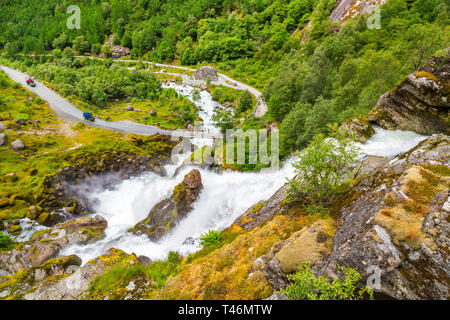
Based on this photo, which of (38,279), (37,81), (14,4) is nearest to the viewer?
(38,279)

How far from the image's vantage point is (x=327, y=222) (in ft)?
42.5

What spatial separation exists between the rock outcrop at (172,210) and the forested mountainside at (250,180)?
0.77 ft

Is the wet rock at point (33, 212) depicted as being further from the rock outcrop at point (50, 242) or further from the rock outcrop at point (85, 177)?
the rock outcrop at point (50, 242)

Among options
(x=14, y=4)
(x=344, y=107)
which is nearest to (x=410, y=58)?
(x=344, y=107)

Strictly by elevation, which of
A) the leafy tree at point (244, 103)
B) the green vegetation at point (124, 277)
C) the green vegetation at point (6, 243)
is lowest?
the green vegetation at point (6, 243)

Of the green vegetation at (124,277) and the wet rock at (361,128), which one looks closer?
the green vegetation at (124,277)

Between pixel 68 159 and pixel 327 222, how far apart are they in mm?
47637

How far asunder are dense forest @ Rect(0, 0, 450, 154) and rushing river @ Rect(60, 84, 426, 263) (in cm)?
850

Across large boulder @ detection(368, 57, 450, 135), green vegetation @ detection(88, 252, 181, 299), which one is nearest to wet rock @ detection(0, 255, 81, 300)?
green vegetation @ detection(88, 252, 181, 299)

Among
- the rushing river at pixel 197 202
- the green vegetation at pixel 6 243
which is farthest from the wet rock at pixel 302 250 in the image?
the green vegetation at pixel 6 243

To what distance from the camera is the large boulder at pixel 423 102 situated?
20.4 meters

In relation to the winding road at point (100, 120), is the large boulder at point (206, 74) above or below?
above

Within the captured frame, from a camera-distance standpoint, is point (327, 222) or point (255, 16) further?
point (255, 16)
